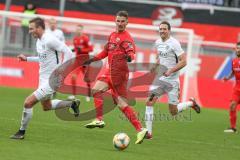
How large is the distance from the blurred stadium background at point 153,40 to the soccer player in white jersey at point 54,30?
76cm

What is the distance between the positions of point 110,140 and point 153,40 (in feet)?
38.8

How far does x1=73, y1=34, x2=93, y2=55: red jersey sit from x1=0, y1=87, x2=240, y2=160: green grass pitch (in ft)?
12.8

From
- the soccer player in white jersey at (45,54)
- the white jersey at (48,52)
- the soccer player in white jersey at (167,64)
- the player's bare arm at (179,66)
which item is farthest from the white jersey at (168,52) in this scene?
the white jersey at (48,52)

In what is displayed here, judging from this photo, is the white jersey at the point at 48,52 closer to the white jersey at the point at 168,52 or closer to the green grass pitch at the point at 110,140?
the green grass pitch at the point at 110,140

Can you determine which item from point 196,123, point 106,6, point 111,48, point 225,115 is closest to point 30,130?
point 111,48

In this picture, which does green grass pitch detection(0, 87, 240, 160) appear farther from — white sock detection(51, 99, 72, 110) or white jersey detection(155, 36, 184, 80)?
white jersey detection(155, 36, 184, 80)

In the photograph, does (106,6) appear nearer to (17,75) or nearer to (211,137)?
(17,75)

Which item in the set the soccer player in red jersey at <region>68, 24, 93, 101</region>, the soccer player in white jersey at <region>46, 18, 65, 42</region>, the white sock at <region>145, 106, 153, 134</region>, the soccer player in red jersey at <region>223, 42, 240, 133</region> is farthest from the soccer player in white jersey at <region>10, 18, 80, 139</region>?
the soccer player in white jersey at <region>46, 18, 65, 42</region>

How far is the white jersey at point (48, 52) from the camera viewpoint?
14.0 meters

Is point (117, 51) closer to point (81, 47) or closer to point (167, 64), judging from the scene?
point (167, 64)

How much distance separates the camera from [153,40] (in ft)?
84.3

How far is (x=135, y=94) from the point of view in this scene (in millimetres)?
23859

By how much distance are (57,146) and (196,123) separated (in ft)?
22.7

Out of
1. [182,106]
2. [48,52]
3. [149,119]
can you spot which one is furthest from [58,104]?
[182,106]
